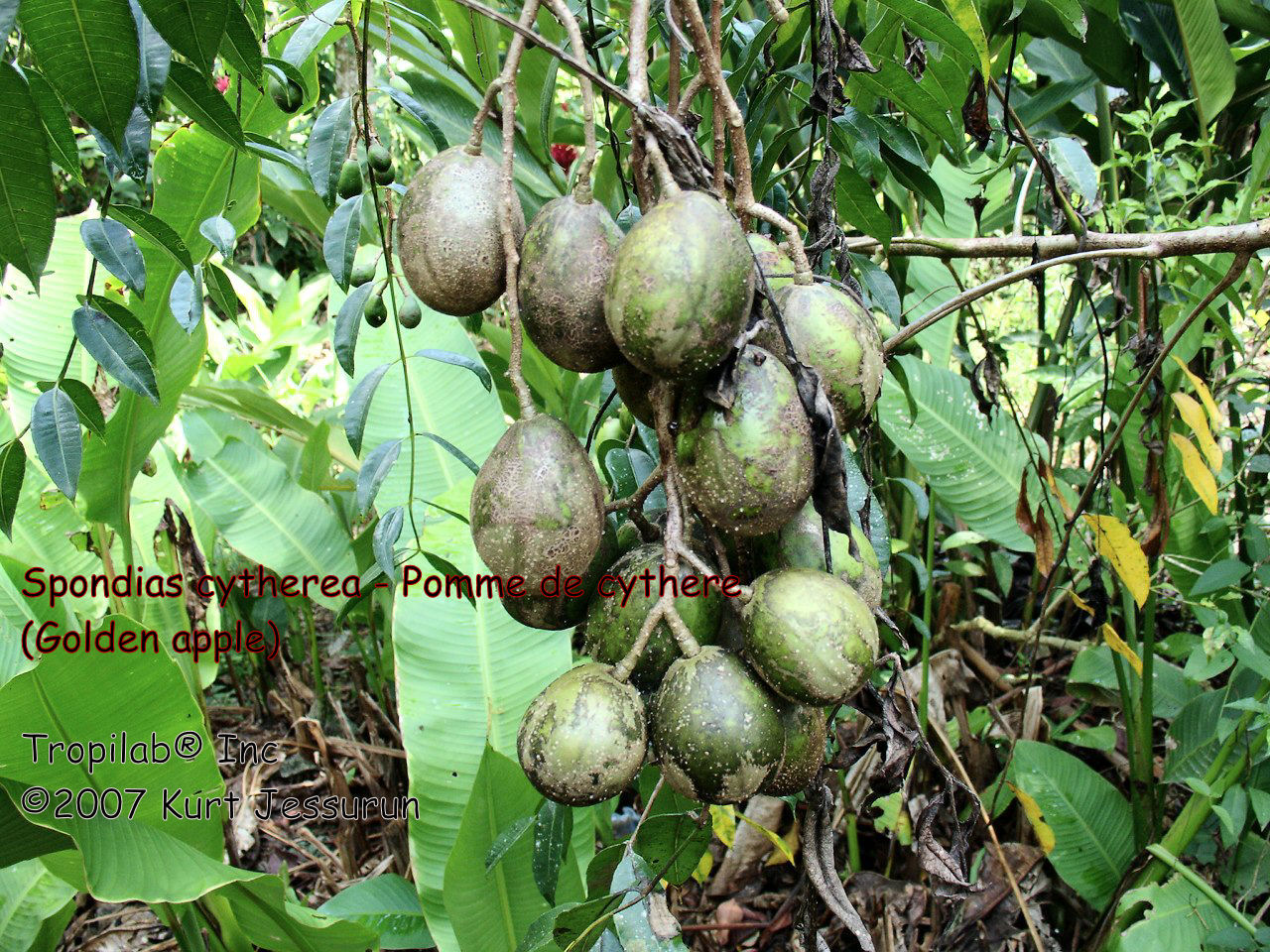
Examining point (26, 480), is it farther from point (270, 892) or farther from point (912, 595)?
point (912, 595)

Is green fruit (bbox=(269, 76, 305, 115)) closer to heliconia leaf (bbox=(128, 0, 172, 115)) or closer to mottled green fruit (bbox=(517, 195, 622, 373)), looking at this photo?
heliconia leaf (bbox=(128, 0, 172, 115))

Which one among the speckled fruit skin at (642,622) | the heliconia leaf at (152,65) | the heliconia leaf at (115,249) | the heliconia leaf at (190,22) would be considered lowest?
the speckled fruit skin at (642,622)

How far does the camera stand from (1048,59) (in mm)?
2348

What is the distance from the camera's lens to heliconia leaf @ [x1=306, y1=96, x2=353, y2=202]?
95 cm

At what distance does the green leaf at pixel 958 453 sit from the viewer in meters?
2.08

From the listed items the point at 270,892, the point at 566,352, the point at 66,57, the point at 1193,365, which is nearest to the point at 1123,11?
the point at 1193,365

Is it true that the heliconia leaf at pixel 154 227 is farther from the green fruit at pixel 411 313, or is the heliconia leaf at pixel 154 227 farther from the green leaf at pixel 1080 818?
the green leaf at pixel 1080 818

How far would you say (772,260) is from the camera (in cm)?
85

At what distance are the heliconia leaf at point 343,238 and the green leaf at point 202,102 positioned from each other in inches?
5.6

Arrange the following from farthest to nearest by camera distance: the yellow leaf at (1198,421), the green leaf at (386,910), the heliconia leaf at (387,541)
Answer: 1. the green leaf at (386,910)
2. the yellow leaf at (1198,421)
3. the heliconia leaf at (387,541)

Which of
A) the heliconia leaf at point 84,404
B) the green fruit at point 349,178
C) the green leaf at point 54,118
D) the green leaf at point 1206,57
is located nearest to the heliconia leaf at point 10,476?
the heliconia leaf at point 84,404

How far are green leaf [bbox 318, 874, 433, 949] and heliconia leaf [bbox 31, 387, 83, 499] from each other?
114 centimetres

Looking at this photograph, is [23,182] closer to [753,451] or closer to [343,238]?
[343,238]

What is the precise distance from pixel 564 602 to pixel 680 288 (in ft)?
1.06
